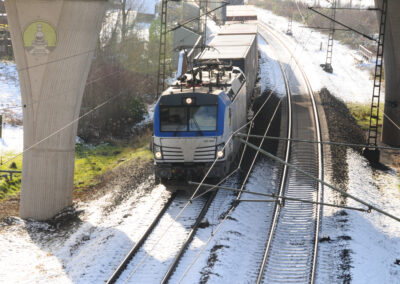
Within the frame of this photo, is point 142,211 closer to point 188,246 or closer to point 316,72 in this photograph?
point 188,246

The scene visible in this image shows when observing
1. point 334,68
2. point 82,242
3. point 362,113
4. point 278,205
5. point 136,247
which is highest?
point 334,68

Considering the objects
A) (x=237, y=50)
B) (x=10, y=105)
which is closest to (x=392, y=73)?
(x=237, y=50)

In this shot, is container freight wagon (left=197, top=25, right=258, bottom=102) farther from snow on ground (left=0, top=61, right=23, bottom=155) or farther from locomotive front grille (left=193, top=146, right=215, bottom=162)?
snow on ground (left=0, top=61, right=23, bottom=155)

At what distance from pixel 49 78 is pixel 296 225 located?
8.97 metres

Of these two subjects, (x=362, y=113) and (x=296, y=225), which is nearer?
(x=296, y=225)

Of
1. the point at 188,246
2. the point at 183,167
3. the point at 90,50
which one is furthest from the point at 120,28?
the point at 188,246

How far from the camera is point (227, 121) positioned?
18.0m

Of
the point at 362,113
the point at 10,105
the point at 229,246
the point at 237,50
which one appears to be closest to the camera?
the point at 229,246

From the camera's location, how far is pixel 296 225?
1673 centimetres

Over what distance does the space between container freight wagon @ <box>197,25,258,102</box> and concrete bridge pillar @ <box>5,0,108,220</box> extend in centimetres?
438

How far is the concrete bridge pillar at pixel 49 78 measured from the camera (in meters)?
18.1

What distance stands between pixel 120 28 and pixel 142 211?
2502cm

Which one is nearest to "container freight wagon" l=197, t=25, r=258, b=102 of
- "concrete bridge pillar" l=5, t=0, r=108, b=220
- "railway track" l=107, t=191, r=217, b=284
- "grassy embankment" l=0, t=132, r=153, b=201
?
"concrete bridge pillar" l=5, t=0, r=108, b=220

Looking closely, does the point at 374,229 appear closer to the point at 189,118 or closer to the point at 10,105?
the point at 189,118
